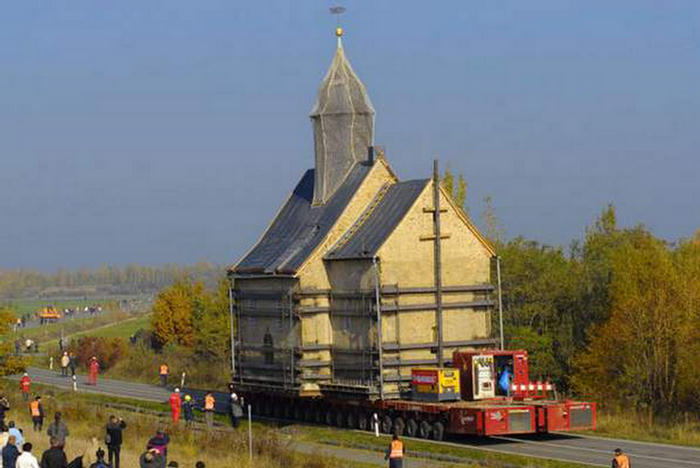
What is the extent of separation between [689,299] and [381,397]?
12.7 metres

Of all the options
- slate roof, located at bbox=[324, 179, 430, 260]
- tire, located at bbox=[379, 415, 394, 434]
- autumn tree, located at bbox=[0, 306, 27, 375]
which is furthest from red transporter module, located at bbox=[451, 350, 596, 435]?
autumn tree, located at bbox=[0, 306, 27, 375]

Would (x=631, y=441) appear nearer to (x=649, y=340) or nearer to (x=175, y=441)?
(x=649, y=340)

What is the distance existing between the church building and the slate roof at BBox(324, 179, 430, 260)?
6 cm

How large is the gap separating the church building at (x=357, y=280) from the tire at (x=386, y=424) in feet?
2.57

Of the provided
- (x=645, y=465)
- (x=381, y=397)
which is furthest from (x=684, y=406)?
(x=645, y=465)

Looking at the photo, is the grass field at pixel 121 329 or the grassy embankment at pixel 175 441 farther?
the grass field at pixel 121 329

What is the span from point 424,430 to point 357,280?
7.11 m

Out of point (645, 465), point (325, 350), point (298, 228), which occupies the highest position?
point (298, 228)

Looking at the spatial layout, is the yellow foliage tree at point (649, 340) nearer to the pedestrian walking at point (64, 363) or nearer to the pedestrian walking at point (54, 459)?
the pedestrian walking at point (54, 459)

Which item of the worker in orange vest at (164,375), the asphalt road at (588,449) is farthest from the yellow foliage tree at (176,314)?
the asphalt road at (588,449)

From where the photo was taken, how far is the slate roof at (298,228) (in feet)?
190

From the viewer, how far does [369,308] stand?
177ft

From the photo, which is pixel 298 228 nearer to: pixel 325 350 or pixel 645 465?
pixel 325 350

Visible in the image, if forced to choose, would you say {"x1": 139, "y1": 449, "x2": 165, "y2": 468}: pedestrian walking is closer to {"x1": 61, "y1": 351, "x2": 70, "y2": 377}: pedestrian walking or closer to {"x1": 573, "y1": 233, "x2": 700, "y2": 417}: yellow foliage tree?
{"x1": 573, "y1": 233, "x2": 700, "y2": 417}: yellow foliage tree
